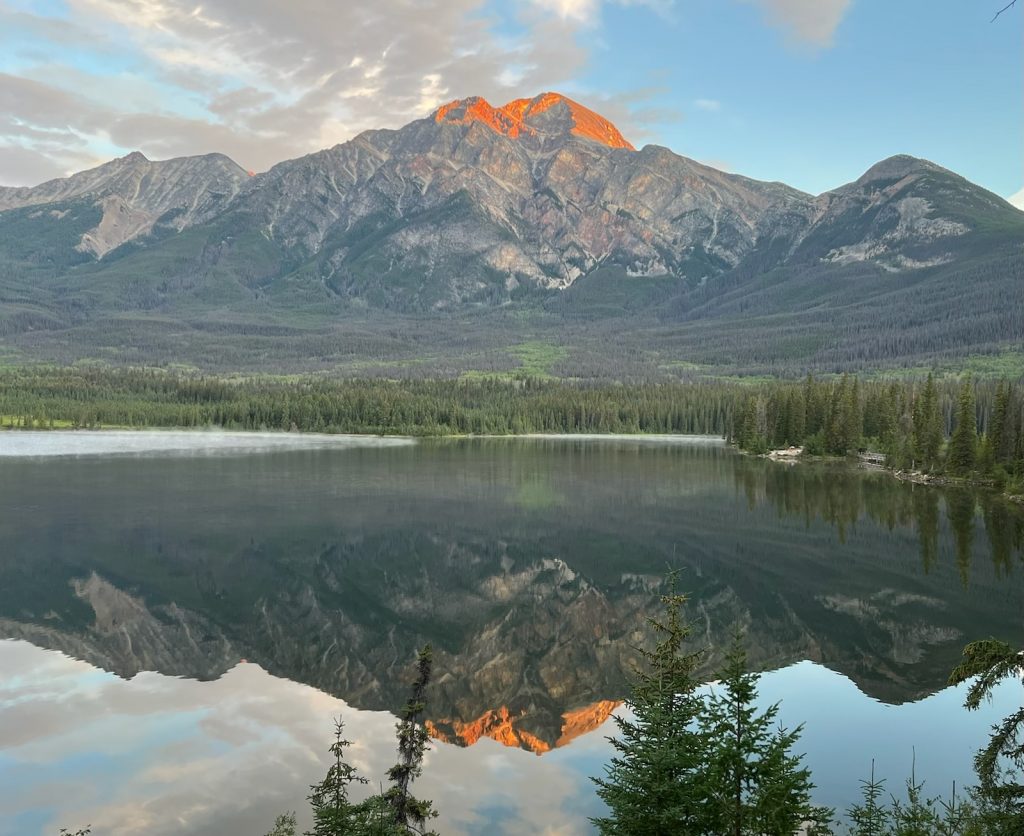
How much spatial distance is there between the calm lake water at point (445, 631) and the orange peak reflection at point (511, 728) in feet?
0.40

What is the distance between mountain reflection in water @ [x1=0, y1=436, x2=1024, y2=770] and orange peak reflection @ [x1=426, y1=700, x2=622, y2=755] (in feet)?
0.31

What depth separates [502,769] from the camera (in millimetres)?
24656

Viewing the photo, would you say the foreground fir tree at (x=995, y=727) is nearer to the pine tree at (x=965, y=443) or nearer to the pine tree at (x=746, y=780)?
the pine tree at (x=746, y=780)

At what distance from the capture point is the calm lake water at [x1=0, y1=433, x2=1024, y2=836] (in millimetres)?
23547

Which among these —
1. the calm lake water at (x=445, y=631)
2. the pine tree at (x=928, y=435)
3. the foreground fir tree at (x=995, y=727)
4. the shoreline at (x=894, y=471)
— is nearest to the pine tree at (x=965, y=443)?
the shoreline at (x=894, y=471)

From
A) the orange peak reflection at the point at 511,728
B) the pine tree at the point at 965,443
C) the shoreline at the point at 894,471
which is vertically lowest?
the orange peak reflection at the point at 511,728

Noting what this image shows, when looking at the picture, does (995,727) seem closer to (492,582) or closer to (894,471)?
(492,582)

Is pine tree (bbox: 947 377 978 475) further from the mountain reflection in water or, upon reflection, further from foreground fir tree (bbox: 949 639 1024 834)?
foreground fir tree (bbox: 949 639 1024 834)

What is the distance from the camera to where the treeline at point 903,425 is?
97750 millimetres

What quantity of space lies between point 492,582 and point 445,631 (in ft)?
30.4

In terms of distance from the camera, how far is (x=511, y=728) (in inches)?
Result: 1092

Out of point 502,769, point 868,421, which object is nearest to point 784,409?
point 868,421

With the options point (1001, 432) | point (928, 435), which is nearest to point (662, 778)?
point (1001, 432)

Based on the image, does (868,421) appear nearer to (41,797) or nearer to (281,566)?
(281,566)
